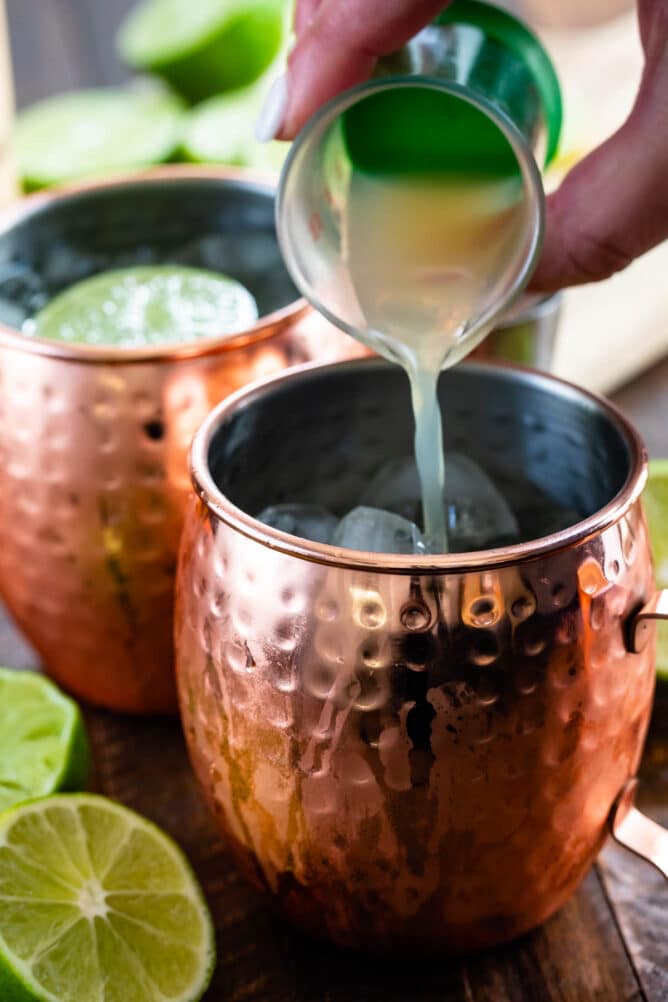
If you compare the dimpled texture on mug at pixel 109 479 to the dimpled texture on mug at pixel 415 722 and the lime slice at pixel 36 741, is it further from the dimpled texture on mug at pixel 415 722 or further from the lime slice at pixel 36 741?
the dimpled texture on mug at pixel 415 722

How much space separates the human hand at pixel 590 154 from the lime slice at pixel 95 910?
44 centimetres

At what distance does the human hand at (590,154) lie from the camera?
67cm

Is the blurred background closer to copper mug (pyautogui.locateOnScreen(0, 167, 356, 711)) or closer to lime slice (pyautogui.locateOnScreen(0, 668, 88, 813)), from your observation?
copper mug (pyautogui.locateOnScreen(0, 167, 356, 711))

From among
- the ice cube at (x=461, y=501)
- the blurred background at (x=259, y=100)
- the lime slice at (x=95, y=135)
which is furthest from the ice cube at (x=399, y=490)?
the lime slice at (x=95, y=135)

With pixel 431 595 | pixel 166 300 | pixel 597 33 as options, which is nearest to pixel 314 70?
pixel 166 300

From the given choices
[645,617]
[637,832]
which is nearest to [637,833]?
[637,832]

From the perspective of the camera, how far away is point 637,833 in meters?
0.67

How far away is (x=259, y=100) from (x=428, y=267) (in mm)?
869

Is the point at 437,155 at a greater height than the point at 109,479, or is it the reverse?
the point at 437,155

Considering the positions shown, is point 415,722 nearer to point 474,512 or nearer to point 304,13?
point 474,512

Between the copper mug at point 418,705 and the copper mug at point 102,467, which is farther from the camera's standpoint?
the copper mug at point 102,467

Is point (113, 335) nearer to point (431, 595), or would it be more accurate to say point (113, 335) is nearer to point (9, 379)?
point (9, 379)

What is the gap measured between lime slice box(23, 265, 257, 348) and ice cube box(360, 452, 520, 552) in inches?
6.2

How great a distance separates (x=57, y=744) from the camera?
0.80 meters
